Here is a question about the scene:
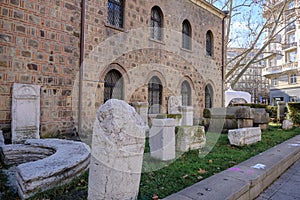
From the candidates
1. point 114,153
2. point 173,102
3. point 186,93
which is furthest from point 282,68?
point 114,153

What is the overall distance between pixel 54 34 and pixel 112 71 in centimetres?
252

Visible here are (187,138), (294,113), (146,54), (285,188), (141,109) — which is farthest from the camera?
(294,113)

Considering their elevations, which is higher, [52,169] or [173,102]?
[173,102]

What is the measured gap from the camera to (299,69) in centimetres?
2527

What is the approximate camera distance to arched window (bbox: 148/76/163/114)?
9.86m

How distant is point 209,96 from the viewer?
1398 centimetres

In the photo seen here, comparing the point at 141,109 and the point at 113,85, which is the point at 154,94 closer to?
the point at 141,109

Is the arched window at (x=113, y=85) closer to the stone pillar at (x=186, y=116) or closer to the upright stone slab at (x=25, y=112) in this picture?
the upright stone slab at (x=25, y=112)

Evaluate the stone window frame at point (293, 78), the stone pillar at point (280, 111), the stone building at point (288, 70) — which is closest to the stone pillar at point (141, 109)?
the stone pillar at point (280, 111)

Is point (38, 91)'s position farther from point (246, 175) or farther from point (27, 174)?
point (246, 175)

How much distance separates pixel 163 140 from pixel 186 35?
922 cm

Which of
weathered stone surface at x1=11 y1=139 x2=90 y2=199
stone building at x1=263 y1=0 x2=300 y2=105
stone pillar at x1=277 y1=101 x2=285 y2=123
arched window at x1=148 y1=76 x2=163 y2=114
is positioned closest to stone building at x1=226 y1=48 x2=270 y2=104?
stone building at x1=263 y1=0 x2=300 y2=105

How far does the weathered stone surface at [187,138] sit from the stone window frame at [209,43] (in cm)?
966

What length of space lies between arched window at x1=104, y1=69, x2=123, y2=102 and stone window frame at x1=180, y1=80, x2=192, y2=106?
4596 millimetres
